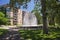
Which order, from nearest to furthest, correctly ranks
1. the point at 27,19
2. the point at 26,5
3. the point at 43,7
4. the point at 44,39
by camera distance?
the point at 44,39
the point at 43,7
the point at 26,5
the point at 27,19

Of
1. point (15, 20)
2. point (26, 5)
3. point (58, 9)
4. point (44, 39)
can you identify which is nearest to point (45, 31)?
Result: point (26, 5)

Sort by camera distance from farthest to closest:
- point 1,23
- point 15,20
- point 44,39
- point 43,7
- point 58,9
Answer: point 15,20 < point 1,23 < point 58,9 < point 43,7 < point 44,39

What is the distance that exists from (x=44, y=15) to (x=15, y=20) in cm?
5225

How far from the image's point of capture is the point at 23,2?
50.7ft

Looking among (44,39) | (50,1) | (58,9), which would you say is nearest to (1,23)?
(58,9)

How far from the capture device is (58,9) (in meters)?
20.9

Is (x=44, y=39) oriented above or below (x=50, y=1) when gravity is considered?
below

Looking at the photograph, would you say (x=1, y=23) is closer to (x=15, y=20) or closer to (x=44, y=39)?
(x=15, y=20)

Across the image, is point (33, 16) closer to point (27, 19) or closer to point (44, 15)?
point (27, 19)

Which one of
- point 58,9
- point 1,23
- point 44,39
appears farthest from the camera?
point 1,23

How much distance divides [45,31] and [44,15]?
128cm

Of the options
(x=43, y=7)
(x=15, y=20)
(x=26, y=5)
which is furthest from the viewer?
(x=15, y=20)

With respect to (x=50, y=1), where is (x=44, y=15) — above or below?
below

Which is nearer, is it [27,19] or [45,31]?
[45,31]
